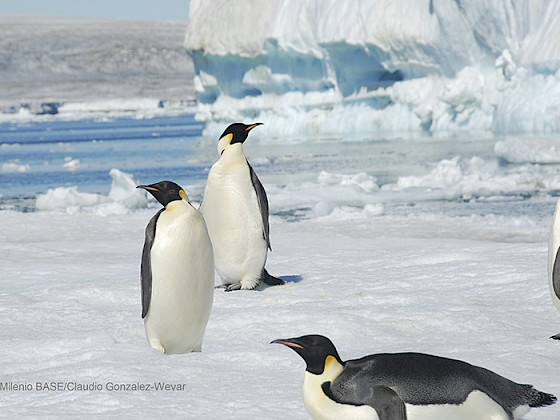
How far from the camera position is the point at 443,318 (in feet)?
11.5

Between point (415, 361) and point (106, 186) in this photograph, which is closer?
point (415, 361)

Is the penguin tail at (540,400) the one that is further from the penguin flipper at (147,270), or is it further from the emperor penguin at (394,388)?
the penguin flipper at (147,270)

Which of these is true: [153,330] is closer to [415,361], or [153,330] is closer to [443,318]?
[443,318]

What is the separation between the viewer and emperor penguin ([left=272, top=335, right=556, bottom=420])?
1.81 metres

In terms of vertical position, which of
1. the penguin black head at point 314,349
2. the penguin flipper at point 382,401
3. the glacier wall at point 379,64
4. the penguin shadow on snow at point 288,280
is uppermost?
the penguin black head at point 314,349

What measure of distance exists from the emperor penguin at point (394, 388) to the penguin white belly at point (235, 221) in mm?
2472

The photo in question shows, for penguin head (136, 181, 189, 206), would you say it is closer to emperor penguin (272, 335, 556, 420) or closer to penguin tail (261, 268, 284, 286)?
emperor penguin (272, 335, 556, 420)

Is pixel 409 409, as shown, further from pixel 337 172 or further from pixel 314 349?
pixel 337 172

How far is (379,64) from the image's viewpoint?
21484 millimetres

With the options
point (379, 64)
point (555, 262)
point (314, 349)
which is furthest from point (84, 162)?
point (314, 349)

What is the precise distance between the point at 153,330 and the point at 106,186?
397 inches

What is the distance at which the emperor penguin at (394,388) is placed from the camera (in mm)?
1811

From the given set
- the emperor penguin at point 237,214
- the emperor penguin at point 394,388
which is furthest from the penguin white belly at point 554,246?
the emperor penguin at point 237,214

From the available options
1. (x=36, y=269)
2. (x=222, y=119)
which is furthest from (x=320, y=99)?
(x=36, y=269)
